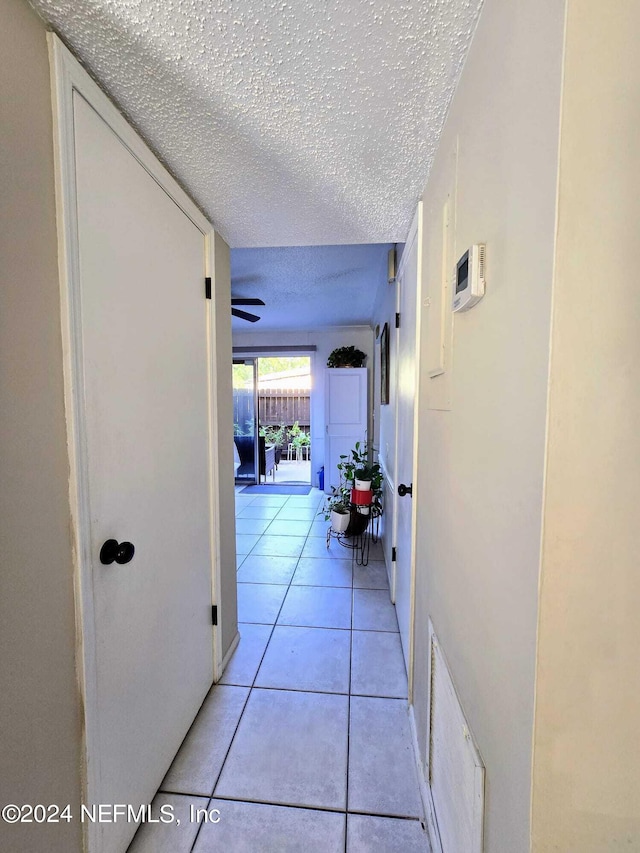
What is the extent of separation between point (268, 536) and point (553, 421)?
10.8 ft

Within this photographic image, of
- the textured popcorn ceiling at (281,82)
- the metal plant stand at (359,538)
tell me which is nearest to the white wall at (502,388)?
the textured popcorn ceiling at (281,82)

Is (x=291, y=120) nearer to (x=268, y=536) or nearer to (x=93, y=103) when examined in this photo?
(x=93, y=103)

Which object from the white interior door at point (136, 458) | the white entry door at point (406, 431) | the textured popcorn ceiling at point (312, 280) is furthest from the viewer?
the textured popcorn ceiling at point (312, 280)

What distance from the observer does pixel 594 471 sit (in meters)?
0.47

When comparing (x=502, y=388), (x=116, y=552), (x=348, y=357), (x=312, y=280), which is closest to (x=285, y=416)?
(x=348, y=357)

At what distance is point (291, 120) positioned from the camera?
1000mm

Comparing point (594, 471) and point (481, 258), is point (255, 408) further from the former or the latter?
point (594, 471)

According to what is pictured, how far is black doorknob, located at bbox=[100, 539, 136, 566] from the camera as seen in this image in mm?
922

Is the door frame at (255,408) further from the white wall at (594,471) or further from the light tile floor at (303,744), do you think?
the white wall at (594,471)

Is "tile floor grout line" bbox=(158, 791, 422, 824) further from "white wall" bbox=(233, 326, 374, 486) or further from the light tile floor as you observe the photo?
"white wall" bbox=(233, 326, 374, 486)

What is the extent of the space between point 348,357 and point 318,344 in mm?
672

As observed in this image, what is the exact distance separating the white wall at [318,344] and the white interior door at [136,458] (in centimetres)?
379

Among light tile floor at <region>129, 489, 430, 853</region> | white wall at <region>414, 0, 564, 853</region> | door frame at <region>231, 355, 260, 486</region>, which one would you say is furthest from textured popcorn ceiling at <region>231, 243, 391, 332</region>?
light tile floor at <region>129, 489, 430, 853</region>

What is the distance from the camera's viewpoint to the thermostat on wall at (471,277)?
2.29ft
